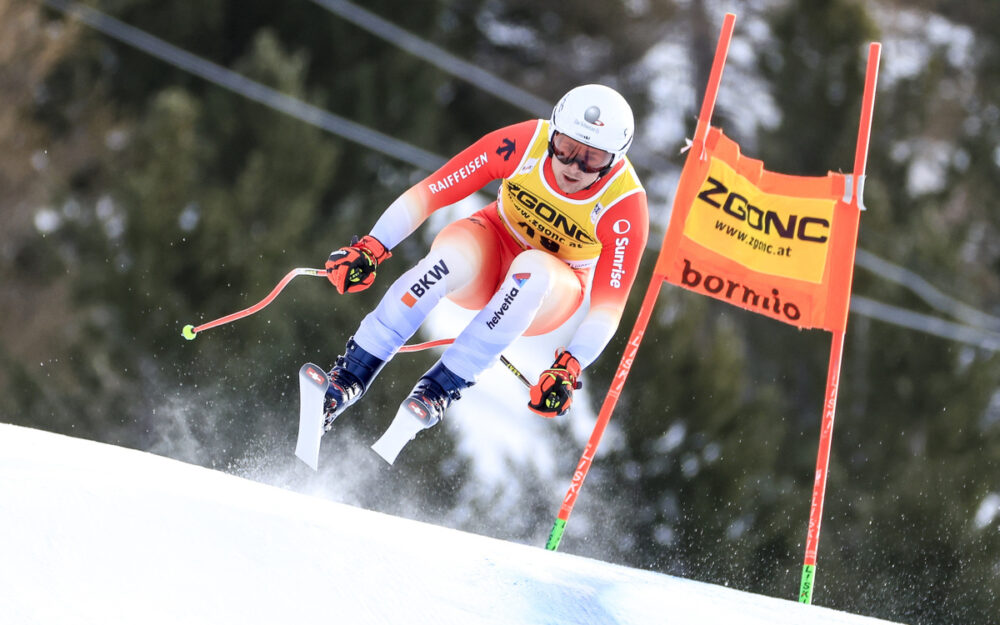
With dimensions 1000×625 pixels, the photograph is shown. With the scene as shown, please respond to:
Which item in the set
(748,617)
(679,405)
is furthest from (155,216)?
(748,617)

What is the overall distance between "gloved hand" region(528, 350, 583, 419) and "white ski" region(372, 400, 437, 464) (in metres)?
0.47

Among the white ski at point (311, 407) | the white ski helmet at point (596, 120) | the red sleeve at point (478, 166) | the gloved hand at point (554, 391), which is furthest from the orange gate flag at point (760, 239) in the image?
the white ski at point (311, 407)

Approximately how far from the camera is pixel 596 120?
17.1 ft

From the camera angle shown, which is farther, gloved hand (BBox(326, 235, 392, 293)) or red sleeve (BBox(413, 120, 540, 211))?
red sleeve (BBox(413, 120, 540, 211))

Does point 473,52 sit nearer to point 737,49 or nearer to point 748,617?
point 737,49

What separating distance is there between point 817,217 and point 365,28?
13.9 meters

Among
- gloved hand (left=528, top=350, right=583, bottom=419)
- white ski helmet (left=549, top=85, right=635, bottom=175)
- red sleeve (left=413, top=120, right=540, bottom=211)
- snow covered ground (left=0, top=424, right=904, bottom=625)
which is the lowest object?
snow covered ground (left=0, top=424, right=904, bottom=625)

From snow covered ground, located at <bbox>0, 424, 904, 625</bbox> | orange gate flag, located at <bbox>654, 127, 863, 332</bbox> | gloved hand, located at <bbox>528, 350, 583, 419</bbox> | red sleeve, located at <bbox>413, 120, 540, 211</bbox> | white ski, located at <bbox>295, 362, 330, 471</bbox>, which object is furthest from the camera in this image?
orange gate flag, located at <bbox>654, 127, 863, 332</bbox>

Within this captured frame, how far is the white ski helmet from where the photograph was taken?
5.20 meters

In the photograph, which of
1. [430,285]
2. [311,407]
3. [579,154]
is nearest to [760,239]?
[579,154]

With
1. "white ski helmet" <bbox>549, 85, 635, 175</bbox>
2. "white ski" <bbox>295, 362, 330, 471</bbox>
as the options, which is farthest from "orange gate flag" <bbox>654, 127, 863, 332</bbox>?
"white ski" <bbox>295, 362, 330, 471</bbox>

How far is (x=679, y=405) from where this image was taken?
14789 millimetres

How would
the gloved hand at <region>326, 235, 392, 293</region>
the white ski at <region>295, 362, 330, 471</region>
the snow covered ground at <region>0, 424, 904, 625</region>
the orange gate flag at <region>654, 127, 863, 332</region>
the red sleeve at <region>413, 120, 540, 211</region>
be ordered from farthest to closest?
the orange gate flag at <region>654, 127, 863, 332</region> < the red sleeve at <region>413, 120, 540, 211</region> < the gloved hand at <region>326, 235, 392, 293</region> < the white ski at <region>295, 362, 330, 471</region> < the snow covered ground at <region>0, 424, 904, 625</region>

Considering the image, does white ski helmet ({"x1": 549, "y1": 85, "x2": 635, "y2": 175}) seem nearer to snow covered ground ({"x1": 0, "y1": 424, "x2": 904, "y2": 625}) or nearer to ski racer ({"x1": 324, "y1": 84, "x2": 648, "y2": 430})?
ski racer ({"x1": 324, "y1": 84, "x2": 648, "y2": 430})
